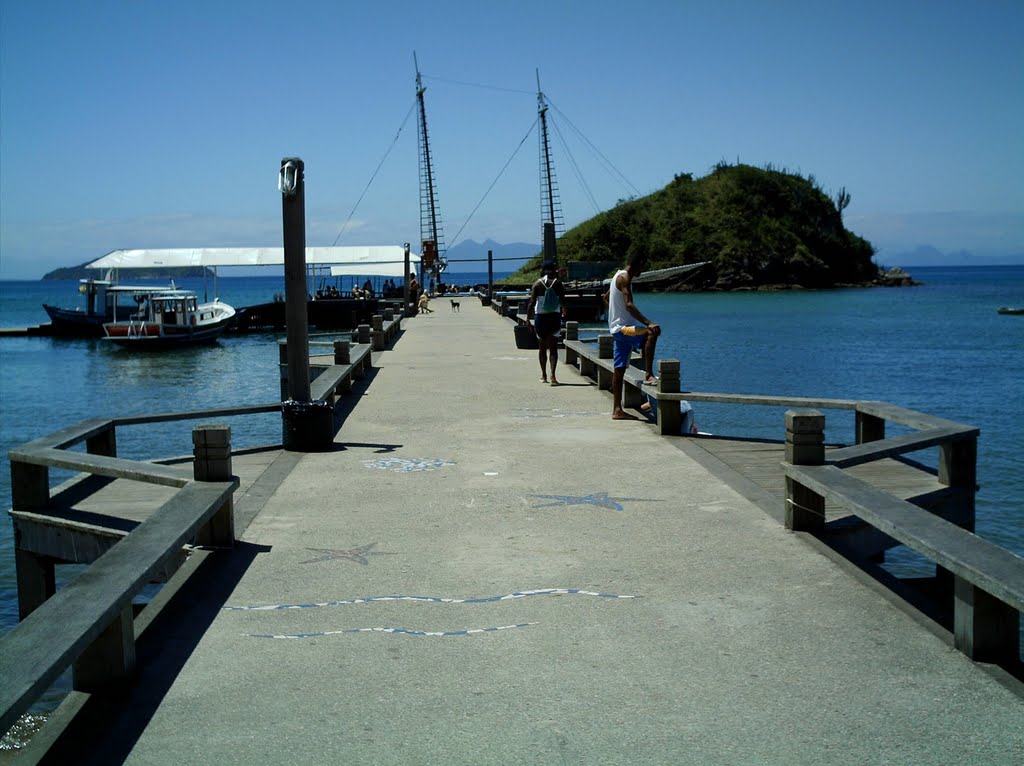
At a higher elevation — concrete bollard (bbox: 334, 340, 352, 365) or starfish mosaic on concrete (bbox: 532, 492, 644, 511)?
concrete bollard (bbox: 334, 340, 352, 365)

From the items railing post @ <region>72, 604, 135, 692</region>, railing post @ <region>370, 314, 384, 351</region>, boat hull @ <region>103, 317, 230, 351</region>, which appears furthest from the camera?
boat hull @ <region>103, 317, 230, 351</region>

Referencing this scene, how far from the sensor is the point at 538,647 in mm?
5238

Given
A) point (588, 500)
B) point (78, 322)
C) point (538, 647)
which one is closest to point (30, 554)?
point (588, 500)

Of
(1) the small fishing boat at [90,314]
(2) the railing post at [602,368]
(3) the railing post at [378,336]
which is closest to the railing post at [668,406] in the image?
(2) the railing post at [602,368]

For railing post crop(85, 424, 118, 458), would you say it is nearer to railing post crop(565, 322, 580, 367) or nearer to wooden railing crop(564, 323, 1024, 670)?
wooden railing crop(564, 323, 1024, 670)

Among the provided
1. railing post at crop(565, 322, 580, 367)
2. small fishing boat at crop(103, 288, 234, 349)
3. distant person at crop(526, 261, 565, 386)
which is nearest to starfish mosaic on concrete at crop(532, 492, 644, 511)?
distant person at crop(526, 261, 565, 386)

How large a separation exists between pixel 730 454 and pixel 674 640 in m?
5.40

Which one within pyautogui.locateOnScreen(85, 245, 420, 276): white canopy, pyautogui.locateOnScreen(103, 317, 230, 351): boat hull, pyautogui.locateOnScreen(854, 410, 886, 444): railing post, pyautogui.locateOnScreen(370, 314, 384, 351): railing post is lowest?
pyautogui.locateOnScreen(103, 317, 230, 351): boat hull

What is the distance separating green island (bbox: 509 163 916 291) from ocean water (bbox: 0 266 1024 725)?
2086 inches

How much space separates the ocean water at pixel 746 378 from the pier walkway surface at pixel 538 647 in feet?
19.5

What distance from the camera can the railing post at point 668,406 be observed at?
11.4 meters

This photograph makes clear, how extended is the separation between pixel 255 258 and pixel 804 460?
195ft

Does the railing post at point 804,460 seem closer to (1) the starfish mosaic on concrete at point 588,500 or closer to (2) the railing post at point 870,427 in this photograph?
(1) the starfish mosaic on concrete at point 588,500

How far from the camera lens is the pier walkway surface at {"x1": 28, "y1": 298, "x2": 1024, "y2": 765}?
4219 mm
